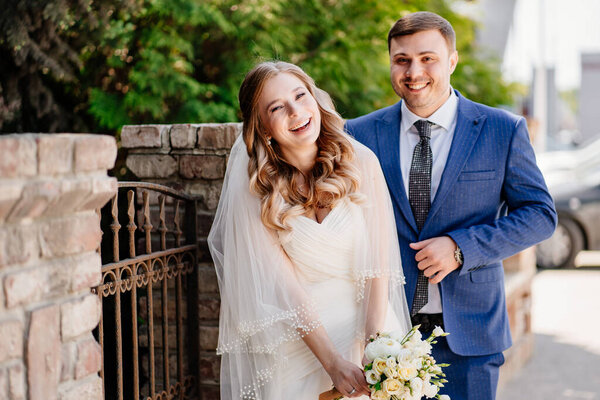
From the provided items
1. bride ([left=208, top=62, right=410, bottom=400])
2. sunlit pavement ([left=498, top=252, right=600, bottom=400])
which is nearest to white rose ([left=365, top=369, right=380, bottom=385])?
bride ([left=208, top=62, right=410, bottom=400])

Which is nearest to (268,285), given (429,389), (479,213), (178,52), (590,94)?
(429,389)

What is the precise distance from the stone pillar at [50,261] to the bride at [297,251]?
70 centimetres

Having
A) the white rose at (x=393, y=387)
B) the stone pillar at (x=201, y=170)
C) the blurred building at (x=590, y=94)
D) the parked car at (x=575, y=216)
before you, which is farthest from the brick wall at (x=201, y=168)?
the blurred building at (x=590, y=94)

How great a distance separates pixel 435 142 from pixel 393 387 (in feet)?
3.84

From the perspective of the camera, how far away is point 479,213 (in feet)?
9.11

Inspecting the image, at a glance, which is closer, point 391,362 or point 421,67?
point 391,362

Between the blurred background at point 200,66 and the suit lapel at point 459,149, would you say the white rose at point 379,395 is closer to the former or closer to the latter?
the suit lapel at point 459,149

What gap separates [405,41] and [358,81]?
4.34 m

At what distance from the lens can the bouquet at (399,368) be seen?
216 cm

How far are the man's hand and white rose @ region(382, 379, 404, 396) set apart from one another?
0.64m

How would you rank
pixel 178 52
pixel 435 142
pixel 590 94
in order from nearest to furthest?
pixel 435 142 → pixel 178 52 → pixel 590 94

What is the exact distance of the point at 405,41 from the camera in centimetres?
276

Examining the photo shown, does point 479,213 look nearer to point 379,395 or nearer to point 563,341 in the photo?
point 379,395

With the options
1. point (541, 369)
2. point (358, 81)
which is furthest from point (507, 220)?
point (358, 81)
